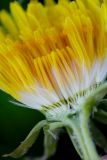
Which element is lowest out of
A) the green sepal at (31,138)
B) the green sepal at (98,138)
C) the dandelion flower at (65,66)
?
the green sepal at (98,138)

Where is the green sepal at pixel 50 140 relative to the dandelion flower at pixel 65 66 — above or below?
below

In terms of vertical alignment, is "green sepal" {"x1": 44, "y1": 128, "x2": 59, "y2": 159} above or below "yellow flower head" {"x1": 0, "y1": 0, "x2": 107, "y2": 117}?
below

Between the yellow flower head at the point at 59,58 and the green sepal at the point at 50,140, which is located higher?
the yellow flower head at the point at 59,58

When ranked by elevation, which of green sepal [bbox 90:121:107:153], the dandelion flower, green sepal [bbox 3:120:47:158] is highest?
the dandelion flower

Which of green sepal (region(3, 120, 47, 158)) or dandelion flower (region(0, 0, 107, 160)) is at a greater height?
dandelion flower (region(0, 0, 107, 160))

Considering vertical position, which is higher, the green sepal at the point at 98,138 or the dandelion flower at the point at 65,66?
the dandelion flower at the point at 65,66
